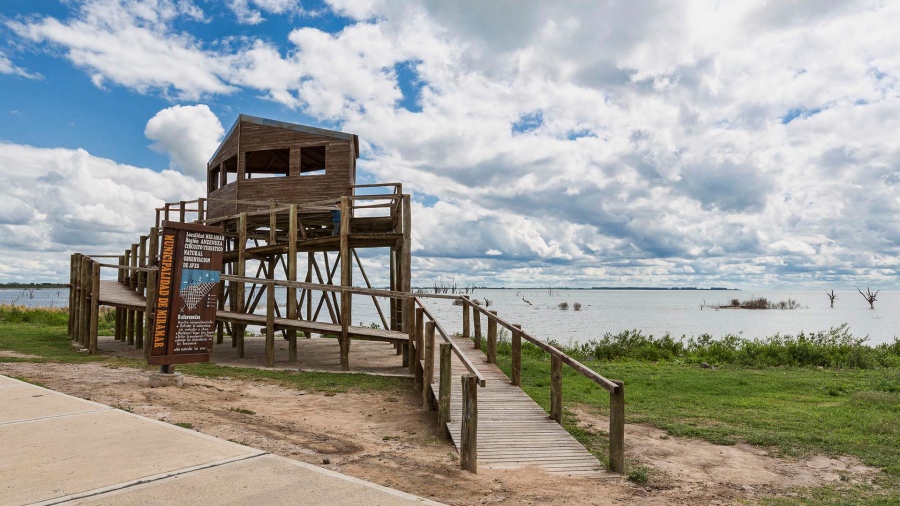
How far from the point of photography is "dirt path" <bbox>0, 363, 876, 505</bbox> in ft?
18.2

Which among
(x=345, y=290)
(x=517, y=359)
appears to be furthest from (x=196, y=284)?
(x=517, y=359)

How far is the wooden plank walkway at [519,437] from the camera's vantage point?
6418 millimetres

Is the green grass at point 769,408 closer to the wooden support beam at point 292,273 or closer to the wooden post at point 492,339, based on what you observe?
the wooden post at point 492,339

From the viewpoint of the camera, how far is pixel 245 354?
56.1ft

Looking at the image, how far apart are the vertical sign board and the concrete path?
360 cm

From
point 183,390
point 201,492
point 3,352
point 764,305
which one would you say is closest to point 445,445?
point 201,492

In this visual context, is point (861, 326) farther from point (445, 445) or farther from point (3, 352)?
point (3, 352)

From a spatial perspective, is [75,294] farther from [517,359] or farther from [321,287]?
[517,359]

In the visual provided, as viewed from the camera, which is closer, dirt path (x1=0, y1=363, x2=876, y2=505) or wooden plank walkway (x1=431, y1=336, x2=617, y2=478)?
dirt path (x1=0, y1=363, x2=876, y2=505)

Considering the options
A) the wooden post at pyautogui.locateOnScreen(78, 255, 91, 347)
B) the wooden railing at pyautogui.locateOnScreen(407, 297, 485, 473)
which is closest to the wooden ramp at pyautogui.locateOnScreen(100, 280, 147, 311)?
the wooden post at pyautogui.locateOnScreen(78, 255, 91, 347)

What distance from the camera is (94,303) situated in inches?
627

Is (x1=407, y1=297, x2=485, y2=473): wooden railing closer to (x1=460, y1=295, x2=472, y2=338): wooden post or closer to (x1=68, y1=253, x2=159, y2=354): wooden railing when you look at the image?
(x1=460, y1=295, x2=472, y2=338): wooden post

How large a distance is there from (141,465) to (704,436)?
7.17 m

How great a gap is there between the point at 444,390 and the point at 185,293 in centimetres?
527
